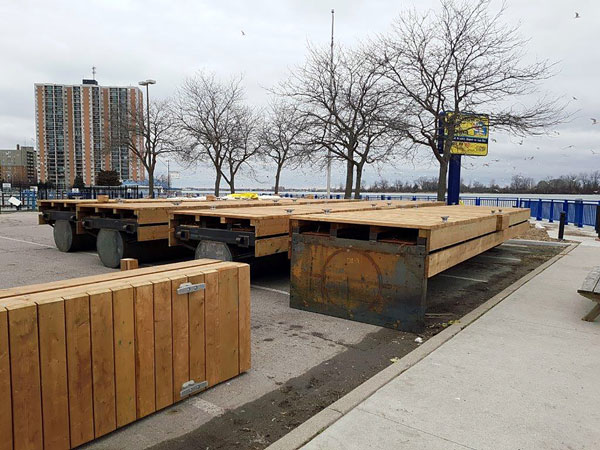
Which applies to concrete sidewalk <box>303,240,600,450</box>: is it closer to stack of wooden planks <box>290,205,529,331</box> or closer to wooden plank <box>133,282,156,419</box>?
stack of wooden planks <box>290,205,529,331</box>

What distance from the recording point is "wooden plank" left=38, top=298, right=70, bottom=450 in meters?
2.76

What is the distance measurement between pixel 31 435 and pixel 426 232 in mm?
4295

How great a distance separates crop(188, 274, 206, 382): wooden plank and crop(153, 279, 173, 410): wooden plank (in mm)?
204

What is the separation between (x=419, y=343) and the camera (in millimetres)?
5285

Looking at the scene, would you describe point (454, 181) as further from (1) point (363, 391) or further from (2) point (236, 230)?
(1) point (363, 391)

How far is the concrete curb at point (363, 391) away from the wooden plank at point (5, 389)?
1553 millimetres

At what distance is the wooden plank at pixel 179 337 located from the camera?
3.56 meters

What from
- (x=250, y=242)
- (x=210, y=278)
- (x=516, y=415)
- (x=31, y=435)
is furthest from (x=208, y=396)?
(x=250, y=242)

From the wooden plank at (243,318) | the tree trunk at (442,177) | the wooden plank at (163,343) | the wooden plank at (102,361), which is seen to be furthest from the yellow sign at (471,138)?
the wooden plank at (102,361)

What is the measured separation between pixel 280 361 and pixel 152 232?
5.46m

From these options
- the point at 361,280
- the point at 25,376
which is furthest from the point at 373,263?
the point at 25,376

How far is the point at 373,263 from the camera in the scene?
19.2 feet

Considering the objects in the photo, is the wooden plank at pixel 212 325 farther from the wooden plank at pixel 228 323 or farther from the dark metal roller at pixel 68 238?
the dark metal roller at pixel 68 238

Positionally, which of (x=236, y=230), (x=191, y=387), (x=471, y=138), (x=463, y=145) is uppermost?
(x=471, y=138)
